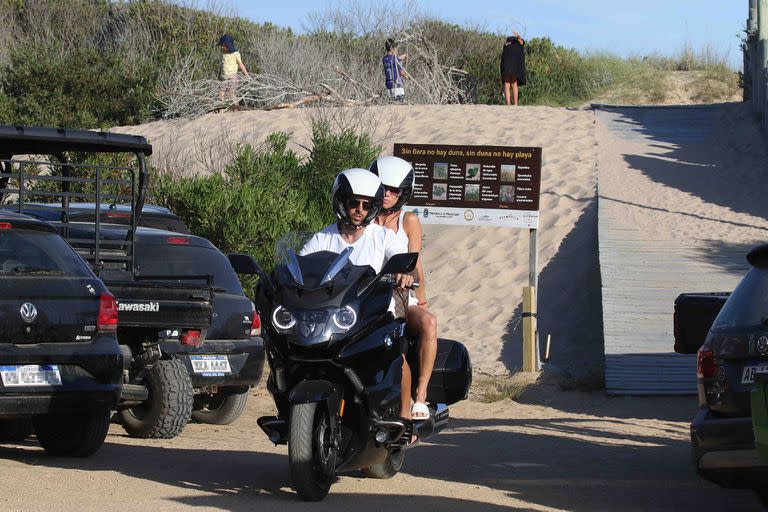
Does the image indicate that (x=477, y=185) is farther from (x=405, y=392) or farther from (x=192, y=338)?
(x=405, y=392)

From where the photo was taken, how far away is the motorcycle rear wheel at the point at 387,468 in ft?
27.2

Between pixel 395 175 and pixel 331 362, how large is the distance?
1.39 metres

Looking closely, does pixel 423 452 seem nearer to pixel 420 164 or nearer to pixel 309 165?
pixel 420 164

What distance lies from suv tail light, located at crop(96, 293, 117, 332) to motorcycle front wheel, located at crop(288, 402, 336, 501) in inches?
77.6

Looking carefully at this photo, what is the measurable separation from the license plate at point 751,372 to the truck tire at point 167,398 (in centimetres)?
466

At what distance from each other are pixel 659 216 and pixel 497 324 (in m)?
4.38

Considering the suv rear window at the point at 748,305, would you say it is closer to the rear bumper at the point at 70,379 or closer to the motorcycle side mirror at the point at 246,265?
the motorcycle side mirror at the point at 246,265

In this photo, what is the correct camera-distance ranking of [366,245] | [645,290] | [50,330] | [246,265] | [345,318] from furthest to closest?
[645,290] < [50,330] < [366,245] < [246,265] < [345,318]

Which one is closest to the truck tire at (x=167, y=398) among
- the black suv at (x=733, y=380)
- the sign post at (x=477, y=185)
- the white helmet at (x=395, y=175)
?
the white helmet at (x=395, y=175)

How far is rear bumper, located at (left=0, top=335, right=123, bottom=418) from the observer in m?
8.09

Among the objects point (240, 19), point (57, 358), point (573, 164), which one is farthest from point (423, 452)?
point (240, 19)

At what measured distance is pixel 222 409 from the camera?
11.8m

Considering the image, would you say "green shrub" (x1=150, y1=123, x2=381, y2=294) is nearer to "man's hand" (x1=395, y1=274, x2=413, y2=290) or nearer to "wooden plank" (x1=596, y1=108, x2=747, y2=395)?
"wooden plank" (x1=596, y1=108, x2=747, y2=395)

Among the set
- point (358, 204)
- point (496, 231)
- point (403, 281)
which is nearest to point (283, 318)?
point (403, 281)
